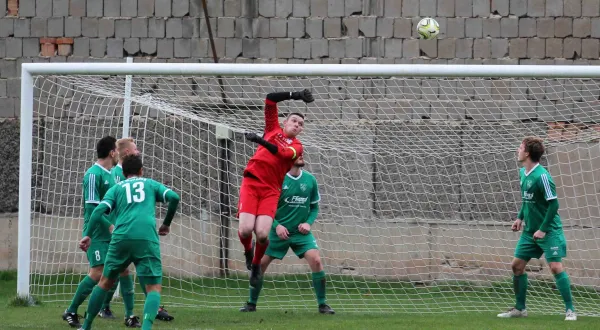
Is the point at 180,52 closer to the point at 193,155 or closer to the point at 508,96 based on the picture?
the point at 193,155

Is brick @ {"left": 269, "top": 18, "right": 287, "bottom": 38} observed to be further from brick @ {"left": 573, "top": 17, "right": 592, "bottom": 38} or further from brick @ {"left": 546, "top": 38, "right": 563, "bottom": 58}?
brick @ {"left": 573, "top": 17, "right": 592, "bottom": 38}

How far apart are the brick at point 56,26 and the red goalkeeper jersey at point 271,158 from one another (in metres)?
5.32

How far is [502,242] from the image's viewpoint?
12.5 metres

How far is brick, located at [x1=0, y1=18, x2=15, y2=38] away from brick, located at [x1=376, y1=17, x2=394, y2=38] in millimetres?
4941

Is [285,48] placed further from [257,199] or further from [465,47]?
→ [257,199]

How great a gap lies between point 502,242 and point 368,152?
6.65ft

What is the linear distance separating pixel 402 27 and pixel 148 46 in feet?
11.0

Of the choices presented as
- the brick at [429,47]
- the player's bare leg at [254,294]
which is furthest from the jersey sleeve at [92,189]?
the brick at [429,47]

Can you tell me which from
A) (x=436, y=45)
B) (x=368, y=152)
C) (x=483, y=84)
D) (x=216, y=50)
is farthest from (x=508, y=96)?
(x=216, y=50)

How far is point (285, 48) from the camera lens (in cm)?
1309

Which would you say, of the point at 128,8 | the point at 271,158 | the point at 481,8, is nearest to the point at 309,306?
the point at 271,158

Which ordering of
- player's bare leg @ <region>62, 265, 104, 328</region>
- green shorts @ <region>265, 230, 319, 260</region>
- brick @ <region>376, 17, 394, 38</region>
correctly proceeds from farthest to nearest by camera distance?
brick @ <region>376, 17, 394, 38</region> < green shorts @ <region>265, 230, 319, 260</region> < player's bare leg @ <region>62, 265, 104, 328</region>

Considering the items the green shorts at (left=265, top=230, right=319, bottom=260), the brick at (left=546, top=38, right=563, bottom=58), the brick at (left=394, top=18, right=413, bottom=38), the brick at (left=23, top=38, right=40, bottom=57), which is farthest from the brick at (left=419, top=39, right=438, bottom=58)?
the brick at (left=23, top=38, right=40, bottom=57)

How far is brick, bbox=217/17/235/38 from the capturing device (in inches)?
517
